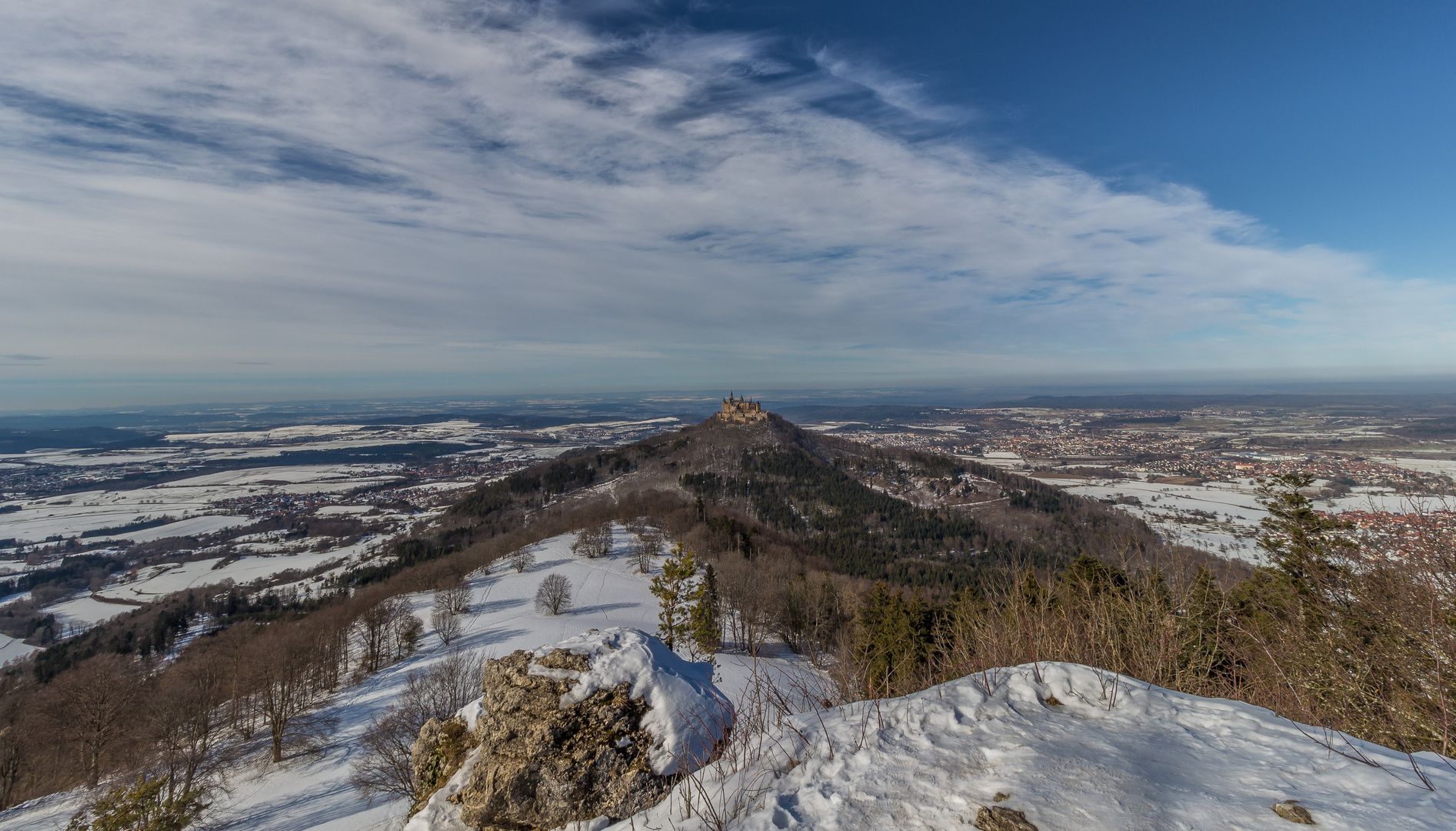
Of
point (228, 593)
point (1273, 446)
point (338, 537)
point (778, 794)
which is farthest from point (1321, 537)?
point (1273, 446)

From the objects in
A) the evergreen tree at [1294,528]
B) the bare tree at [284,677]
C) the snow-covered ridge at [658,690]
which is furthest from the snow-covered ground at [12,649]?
the evergreen tree at [1294,528]

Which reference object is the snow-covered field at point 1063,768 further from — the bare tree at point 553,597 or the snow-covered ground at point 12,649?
the snow-covered ground at point 12,649

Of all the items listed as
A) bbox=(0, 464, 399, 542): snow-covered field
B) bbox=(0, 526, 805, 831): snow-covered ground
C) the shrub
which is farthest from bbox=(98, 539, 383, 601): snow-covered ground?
the shrub

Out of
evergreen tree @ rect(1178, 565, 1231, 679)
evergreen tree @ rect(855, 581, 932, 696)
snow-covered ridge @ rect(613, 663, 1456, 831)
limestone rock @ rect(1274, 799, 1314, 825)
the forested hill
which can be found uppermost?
limestone rock @ rect(1274, 799, 1314, 825)

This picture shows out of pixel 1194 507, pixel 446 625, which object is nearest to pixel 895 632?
pixel 446 625

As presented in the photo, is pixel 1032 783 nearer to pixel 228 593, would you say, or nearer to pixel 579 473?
pixel 228 593

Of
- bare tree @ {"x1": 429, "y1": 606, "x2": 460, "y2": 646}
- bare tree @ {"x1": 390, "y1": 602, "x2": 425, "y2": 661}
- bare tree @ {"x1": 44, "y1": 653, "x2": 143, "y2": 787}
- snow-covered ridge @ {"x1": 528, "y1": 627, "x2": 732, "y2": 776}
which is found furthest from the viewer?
bare tree @ {"x1": 429, "y1": 606, "x2": 460, "y2": 646}

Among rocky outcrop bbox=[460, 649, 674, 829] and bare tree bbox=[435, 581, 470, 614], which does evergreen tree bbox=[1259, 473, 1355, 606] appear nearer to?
rocky outcrop bbox=[460, 649, 674, 829]
